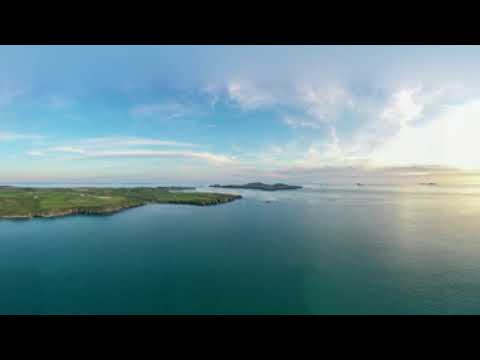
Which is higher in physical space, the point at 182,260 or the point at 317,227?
the point at 317,227

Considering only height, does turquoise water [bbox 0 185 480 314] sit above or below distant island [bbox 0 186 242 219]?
below

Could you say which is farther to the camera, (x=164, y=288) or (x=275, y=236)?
(x=275, y=236)

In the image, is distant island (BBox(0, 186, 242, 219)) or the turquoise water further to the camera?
distant island (BBox(0, 186, 242, 219))

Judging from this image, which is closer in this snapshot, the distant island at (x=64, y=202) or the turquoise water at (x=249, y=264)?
the turquoise water at (x=249, y=264)

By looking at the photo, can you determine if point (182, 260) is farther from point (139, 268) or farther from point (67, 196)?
point (67, 196)

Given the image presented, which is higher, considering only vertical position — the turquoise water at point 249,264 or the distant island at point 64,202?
the distant island at point 64,202
